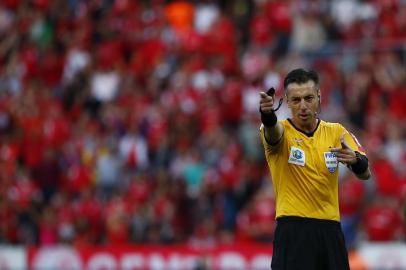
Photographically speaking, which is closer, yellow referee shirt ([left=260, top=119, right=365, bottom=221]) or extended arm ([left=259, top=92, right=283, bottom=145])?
extended arm ([left=259, top=92, right=283, bottom=145])

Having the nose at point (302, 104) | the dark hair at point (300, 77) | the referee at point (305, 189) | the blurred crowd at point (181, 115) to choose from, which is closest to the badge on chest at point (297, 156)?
the referee at point (305, 189)

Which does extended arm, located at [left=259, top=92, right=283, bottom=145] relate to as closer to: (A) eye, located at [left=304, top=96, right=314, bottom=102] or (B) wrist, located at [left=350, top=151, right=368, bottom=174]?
(A) eye, located at [left=304, top=96, right=314, bottom=102]

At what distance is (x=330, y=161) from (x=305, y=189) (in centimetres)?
29

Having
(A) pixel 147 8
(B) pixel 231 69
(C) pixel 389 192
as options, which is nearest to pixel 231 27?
(B) pixel 231 69

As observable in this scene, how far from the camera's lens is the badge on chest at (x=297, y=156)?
29.1ft

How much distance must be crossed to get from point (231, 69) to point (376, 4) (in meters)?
2.82

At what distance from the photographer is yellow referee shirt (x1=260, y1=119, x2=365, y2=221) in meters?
8.84

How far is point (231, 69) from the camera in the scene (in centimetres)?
2102

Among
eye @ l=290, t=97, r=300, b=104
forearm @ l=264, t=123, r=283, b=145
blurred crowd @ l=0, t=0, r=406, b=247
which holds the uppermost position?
blurred crowd @ l=0, t=0, r=406, b=247

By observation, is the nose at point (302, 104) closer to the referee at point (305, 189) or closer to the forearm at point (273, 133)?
the referee at point (305, 189)

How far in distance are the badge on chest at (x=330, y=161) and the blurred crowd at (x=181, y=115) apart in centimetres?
815

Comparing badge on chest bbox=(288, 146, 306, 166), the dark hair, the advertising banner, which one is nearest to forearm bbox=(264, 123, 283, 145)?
badge on chest bbox=(288, 146, 306, 166)

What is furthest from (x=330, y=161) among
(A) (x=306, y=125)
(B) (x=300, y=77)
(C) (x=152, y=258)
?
(C) (x=152, y=258)

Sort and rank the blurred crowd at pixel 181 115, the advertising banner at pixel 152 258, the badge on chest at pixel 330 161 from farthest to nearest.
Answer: the blurred crowd at pixel 181 115, the advertising banner at pixel 152 258, the badge on chest at pixel 330 161
